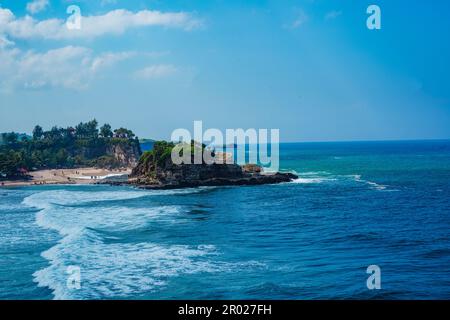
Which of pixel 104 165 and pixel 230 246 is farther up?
pixel 104 165

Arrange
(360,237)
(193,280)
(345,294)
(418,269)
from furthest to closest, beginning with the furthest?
1. (360,237)
2. (418,269)
3. (193,280)
4. (345,294)

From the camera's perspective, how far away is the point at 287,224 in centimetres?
4766

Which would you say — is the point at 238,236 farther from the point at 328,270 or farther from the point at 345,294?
the point at 345,294

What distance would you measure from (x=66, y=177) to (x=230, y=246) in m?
84.4

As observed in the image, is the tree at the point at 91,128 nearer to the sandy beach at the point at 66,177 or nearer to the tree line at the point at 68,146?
the tree line at the point at 68,146

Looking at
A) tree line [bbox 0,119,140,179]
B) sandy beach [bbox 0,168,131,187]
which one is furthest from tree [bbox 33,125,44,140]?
sandy beach [bbox 0,168,131,187]
